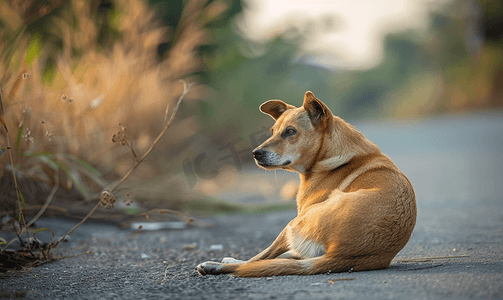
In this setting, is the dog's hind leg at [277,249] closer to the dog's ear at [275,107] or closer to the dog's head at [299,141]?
the dog's head at [299,141]

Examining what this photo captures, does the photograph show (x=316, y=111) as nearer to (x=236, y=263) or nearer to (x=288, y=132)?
(x=288, y=132)

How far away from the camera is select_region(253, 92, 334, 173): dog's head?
2.81m

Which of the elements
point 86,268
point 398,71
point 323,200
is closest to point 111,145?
point 86,268

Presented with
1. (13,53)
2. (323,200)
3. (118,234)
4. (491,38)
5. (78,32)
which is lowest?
(118,234)

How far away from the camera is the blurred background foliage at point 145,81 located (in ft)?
11.9

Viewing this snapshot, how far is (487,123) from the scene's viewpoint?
13.8m

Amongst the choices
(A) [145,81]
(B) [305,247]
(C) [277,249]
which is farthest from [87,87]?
(B) [305,247]

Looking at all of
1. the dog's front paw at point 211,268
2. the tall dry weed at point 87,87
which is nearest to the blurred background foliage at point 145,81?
the tall dry weed at point 87,87

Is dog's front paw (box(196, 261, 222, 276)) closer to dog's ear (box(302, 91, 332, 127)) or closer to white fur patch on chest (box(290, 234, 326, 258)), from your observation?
white fur patch on chest (box(290, 234, 326, 258))

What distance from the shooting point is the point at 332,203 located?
2.40 metres

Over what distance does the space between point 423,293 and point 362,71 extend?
3068 cm

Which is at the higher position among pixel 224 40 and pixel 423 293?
pixel 224 40

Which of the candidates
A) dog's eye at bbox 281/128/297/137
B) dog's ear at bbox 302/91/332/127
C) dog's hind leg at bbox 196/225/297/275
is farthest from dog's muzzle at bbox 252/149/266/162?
dog's hind leg at bbox 196/225/297/275

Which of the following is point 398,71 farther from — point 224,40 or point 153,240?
point 153,240
